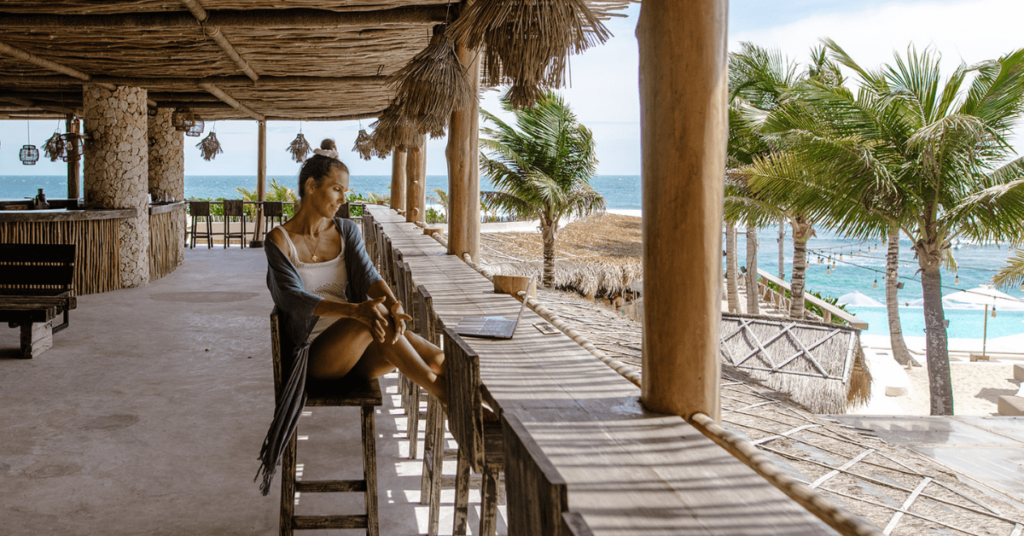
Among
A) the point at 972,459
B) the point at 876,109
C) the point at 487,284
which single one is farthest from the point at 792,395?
the point at 487,284

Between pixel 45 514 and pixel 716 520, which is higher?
pixel 716 520

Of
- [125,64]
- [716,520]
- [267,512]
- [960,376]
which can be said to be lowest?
[960,376]

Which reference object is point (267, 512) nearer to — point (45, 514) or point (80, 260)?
point (45, 514)

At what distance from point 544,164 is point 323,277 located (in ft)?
38.4

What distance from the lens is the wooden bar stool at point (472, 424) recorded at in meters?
1.61

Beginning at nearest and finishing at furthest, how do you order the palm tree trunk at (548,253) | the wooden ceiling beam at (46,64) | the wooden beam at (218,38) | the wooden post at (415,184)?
1. the wooden beam at (218,38)
2. the wooden ceiling beam at (46,64)
3. the wooden post at (415,184)
4. the palm tree trunk at (548,253)

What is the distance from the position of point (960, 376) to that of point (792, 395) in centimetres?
1004

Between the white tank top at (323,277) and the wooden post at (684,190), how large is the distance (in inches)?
57.4

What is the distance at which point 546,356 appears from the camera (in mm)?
2184

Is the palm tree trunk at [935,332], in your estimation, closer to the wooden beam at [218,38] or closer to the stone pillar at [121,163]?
the wooden beam at [218,38]

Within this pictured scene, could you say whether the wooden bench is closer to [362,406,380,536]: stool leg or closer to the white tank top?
the white tank top

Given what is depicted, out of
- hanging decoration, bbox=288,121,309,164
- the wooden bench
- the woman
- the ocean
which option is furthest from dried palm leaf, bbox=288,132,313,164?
the ocean

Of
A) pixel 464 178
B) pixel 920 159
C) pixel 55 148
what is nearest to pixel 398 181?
pixel 55 148

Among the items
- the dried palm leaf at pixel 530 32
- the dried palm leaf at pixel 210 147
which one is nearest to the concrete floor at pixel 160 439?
the dried palm leaf at pixel 530 32
